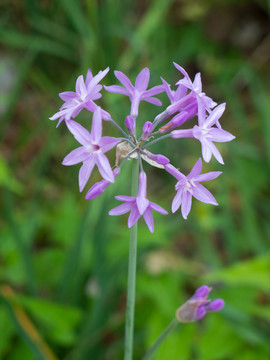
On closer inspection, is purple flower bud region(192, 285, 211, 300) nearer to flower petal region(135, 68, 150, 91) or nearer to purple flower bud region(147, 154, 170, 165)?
purple flower bud region(147, 154, 170, 165)

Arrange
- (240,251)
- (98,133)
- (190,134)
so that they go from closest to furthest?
(98,133)
(190,134)
(240,251)

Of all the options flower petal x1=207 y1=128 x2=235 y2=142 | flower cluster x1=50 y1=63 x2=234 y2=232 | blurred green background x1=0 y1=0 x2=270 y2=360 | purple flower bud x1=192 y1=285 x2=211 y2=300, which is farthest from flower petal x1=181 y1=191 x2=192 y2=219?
blurred green background x1=0 y1=0 x2=270 y2=360

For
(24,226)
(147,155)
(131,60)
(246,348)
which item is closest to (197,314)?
(147,155)

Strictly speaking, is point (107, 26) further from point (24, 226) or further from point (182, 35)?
point (24, 226)

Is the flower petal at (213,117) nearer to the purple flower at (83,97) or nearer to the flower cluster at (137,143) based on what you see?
the flower cluster at (137,143)

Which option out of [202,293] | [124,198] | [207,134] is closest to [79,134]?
[124,198]
